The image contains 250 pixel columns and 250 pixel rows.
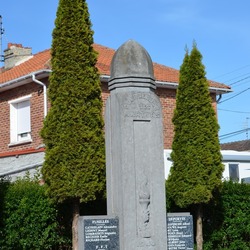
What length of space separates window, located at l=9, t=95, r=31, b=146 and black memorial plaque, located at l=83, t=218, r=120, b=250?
42.6ft

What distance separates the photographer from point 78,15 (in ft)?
54.1

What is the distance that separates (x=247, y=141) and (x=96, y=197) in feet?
126

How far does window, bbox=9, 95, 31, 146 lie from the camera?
83.4 ft

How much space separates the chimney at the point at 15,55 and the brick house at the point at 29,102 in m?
1.59

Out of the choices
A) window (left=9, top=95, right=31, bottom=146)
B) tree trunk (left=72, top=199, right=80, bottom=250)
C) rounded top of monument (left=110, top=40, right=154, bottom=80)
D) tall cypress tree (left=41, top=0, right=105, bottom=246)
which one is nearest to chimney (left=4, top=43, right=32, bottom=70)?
window (left=9, top=95, right=31, bottom=146)

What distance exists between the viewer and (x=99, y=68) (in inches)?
976

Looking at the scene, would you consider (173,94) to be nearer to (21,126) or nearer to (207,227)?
(21,126)

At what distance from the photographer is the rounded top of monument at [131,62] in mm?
13078

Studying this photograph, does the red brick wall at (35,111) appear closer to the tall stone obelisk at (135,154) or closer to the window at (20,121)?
the window at (20,121)

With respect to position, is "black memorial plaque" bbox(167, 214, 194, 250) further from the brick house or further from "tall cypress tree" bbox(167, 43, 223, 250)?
the brick house

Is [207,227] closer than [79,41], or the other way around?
[79,41]

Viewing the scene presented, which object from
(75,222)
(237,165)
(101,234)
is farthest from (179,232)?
(237,165)

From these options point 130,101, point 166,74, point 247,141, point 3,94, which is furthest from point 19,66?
point 247,141

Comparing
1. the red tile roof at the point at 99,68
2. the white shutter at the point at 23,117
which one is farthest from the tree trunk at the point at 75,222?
the white shutter at the point at 23,117
